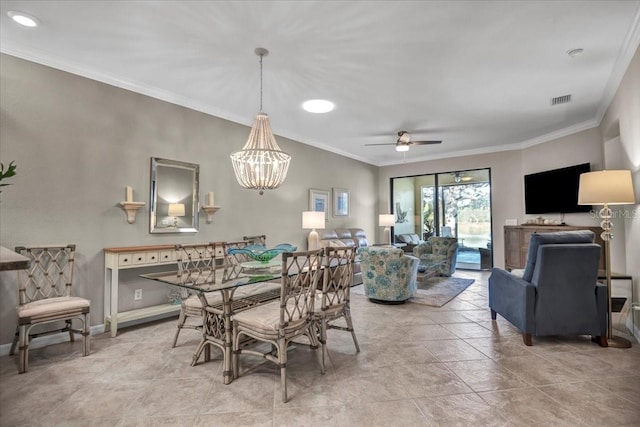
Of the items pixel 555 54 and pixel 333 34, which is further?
pixel 555 54

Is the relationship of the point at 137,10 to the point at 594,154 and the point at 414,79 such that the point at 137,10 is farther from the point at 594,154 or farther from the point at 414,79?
the point at 594,154

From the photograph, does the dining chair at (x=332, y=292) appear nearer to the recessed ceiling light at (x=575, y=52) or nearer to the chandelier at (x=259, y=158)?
the chandelier at (x=259, y=158)

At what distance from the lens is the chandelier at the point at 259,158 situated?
9.31 ft

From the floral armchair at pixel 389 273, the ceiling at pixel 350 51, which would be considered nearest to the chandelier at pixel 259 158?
the ceiling at pixel 350 51

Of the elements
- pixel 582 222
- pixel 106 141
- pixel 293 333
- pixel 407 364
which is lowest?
pixel 407 364

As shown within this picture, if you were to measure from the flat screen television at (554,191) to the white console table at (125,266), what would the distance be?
19.7 ft

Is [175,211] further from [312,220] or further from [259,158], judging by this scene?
[312,220]

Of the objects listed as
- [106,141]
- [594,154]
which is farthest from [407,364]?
[594,154]

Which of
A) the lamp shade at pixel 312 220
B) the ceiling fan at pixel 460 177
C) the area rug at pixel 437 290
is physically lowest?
the area rug at pixel 437 290

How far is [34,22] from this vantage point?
8.00ft

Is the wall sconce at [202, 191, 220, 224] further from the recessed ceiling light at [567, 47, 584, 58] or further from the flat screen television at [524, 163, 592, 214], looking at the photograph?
the flat screen television at [524, 163, 592, 214]

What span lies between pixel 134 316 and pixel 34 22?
2.74m

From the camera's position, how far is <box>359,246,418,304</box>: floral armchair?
4.11m

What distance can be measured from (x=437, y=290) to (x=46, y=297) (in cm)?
504
